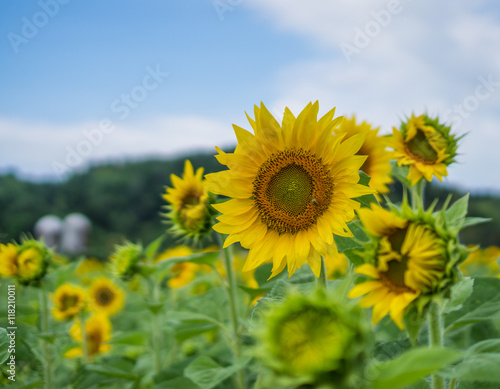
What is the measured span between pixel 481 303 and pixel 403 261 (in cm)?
84

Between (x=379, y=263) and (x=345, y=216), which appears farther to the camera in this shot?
Result: (x=345, y=216)

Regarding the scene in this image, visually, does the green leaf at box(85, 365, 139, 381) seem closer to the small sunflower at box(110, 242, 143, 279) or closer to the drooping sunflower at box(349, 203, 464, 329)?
the small sunflower at box(110, 242, 143, 279)

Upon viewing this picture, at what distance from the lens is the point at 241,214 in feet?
5.57

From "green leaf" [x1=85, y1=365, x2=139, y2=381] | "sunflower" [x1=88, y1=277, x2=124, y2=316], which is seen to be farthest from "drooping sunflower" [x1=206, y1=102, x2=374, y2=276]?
"sunflower" [x1=88, y1=277, x2=124, y2=316]

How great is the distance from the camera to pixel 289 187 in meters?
1.71

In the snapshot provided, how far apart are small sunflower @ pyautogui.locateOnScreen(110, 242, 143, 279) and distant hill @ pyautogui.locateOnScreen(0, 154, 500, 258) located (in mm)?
21397

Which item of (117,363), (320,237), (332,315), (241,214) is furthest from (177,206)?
(332,315)

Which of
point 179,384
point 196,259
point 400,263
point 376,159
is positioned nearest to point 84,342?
point 179,384

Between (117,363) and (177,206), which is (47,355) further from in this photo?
(177,206)

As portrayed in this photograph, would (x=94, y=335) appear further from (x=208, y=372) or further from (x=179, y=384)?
(x=208, y=372)

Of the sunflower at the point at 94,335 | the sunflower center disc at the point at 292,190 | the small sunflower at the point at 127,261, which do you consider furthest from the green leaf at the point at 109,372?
the sunflower center disc at the point at 292,190

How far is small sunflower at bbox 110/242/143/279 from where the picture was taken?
2.79 metres

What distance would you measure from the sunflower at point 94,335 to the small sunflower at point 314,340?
310 centimetres

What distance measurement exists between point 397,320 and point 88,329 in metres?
3.33
